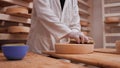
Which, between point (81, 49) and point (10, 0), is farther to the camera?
point (10, 0)

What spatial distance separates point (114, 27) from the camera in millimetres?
3516

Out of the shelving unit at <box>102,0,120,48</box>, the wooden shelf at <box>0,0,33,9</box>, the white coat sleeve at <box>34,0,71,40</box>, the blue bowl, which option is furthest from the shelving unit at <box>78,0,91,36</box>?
the blue bowl

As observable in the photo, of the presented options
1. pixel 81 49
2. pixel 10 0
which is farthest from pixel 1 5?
pixel 81 49

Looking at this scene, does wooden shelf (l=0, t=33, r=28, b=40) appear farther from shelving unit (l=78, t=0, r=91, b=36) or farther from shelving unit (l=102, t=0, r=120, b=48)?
shelving unit (l=102, t=0, r=120, b=48)

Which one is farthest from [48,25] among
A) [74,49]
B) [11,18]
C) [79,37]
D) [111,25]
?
[111,25]

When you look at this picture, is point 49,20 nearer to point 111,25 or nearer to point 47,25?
point 47,25

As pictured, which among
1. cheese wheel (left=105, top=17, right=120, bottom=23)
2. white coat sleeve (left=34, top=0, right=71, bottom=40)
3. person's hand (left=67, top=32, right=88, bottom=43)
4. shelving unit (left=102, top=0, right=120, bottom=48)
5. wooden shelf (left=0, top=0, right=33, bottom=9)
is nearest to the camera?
person's hand (left=67, top=32, right=88, bottom=43)

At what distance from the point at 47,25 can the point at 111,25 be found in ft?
7.47

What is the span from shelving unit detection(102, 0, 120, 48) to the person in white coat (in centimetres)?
189

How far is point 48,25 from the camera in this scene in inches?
58.3

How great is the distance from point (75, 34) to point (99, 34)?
2575 millimetres

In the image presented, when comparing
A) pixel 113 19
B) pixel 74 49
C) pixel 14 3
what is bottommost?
pixel 74 49

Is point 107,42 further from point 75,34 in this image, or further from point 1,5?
point 75,34

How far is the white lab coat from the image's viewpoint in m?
1.42
